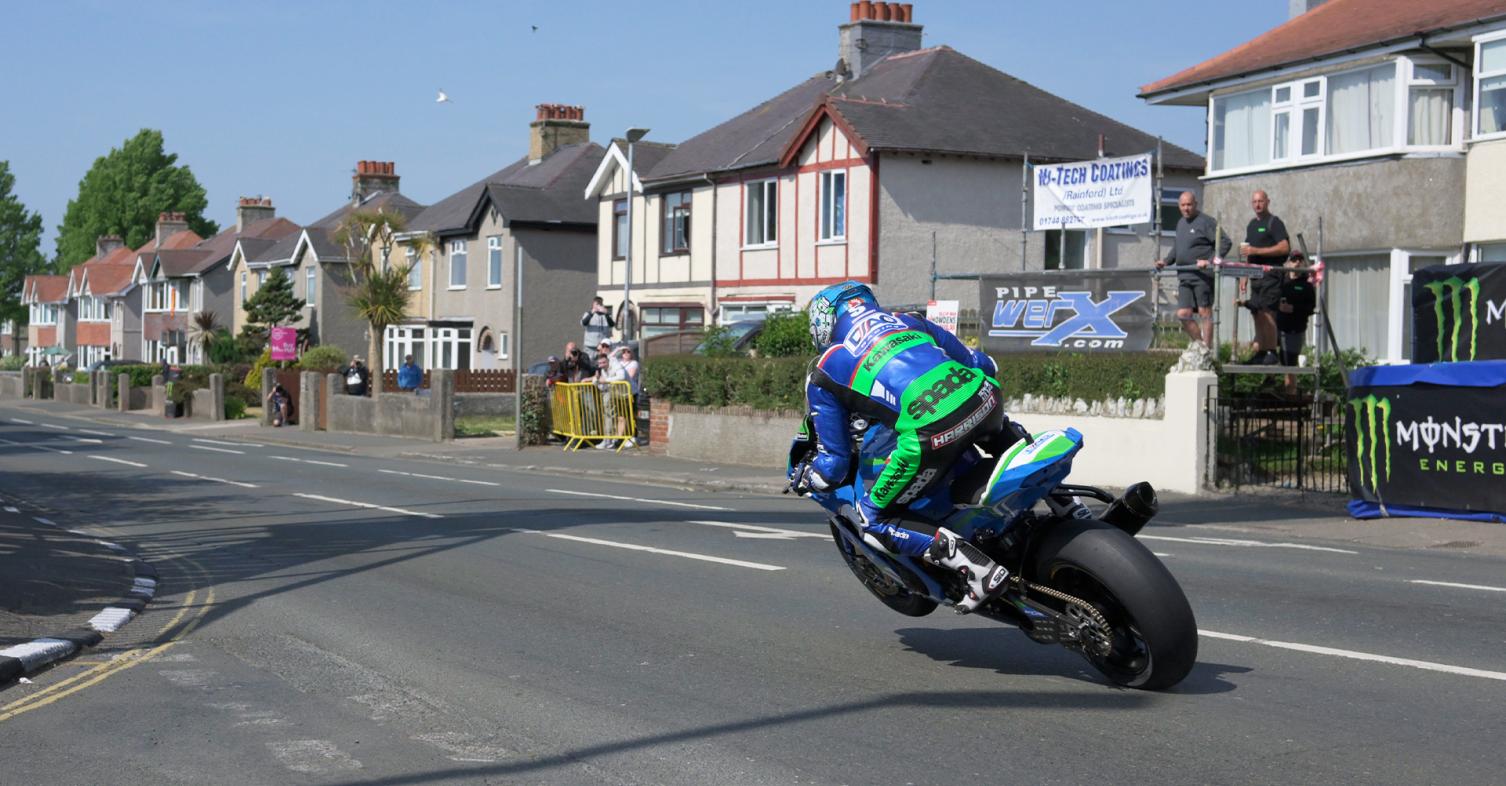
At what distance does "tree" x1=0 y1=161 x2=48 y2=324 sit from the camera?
401 ft

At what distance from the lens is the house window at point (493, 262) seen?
5166 centimetres

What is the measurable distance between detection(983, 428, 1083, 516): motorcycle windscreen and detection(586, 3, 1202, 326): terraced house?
26.0 m

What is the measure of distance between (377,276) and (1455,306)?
4413 cm

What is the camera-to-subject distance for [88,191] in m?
120

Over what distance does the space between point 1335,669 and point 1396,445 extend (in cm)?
884

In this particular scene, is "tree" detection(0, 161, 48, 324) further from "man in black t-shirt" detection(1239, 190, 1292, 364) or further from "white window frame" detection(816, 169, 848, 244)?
"man in black t-shirt" detection(1239, 190, 1292, 364)

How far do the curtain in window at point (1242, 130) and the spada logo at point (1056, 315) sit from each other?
7.50 m

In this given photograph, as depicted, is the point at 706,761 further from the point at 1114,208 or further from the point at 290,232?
the point at 290,232

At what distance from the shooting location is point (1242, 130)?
26547 millimetres

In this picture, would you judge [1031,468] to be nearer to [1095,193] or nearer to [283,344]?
[1095,193]

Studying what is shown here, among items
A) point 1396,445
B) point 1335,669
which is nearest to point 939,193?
point 1396,445

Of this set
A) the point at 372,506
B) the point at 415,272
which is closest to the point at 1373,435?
the point at 372,506

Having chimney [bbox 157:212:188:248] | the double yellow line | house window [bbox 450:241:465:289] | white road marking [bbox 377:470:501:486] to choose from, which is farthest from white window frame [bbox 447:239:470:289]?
chimney [bbox 157:212:188:248]

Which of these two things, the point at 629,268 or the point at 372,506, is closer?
the point at 372,506
